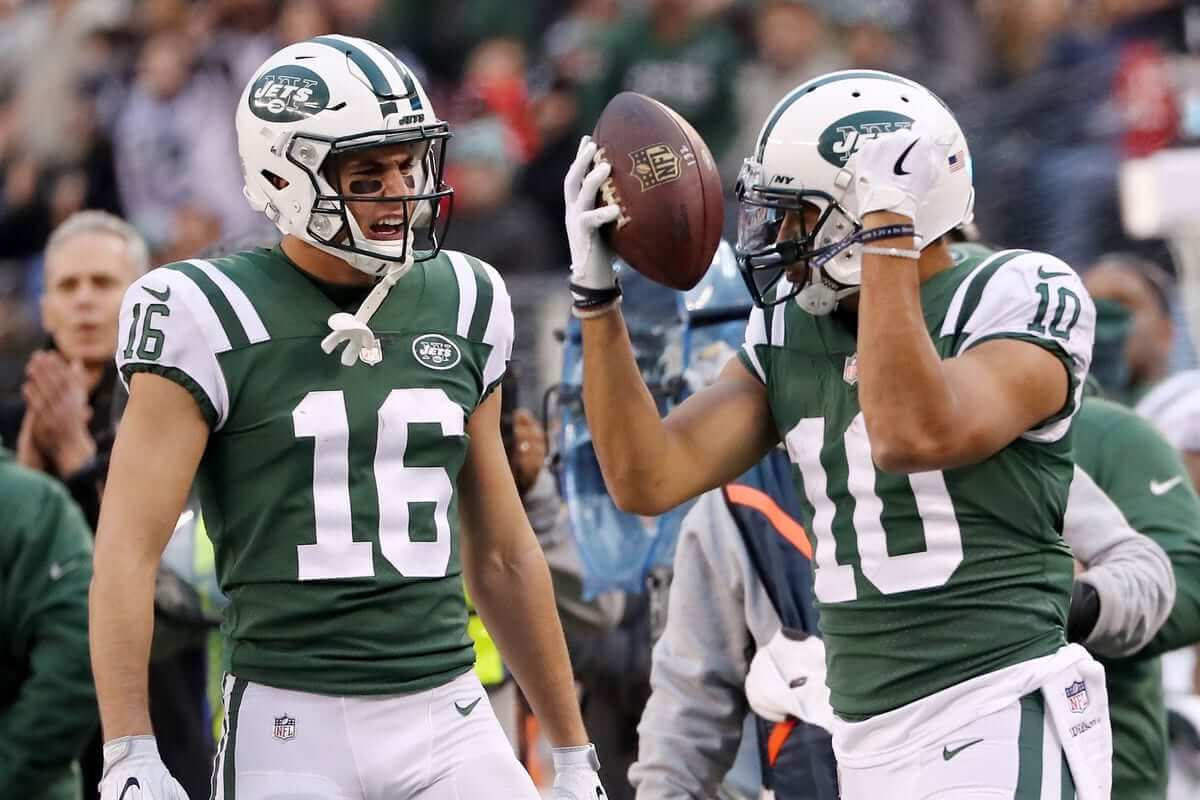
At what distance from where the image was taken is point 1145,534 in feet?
13.7

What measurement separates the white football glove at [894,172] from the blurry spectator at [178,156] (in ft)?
21.7

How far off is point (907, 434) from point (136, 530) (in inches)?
46.3

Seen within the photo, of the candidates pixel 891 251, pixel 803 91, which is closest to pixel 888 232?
pixel 891 251

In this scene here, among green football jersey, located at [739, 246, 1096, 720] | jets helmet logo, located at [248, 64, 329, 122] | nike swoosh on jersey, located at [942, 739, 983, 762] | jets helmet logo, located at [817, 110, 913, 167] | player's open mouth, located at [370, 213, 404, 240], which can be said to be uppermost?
jets helmet logo, located at [248, 64, 329, 122]

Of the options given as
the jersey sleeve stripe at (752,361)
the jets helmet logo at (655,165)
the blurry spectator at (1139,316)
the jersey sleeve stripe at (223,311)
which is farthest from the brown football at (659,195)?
the blurry spectator at (1139,316)

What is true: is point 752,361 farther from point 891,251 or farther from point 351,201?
point 351,201

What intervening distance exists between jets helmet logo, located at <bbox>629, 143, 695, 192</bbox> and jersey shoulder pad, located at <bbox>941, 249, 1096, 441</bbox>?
49cm

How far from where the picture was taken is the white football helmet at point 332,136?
3289 mm

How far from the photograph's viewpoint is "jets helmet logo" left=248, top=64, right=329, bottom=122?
3.32 meters

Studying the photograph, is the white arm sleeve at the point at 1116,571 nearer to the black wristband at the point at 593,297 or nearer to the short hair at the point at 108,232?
the black wristband at the point at 593,297

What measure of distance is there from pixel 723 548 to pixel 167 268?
4.22ft

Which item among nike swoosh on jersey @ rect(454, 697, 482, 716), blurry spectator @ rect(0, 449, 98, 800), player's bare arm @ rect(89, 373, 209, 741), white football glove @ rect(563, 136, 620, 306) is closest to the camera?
player's bare arm @ rect(89, 373, 209, 741)

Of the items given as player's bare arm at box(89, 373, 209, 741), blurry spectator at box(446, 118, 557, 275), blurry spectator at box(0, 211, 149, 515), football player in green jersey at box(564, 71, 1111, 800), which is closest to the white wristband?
football player in green jersey at box(564, 71, 1111, 800)

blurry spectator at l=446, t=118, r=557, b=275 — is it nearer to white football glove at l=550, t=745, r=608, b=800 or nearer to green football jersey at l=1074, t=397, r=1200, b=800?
green football jersey at l=1074, t=397, r=1200, b=800
